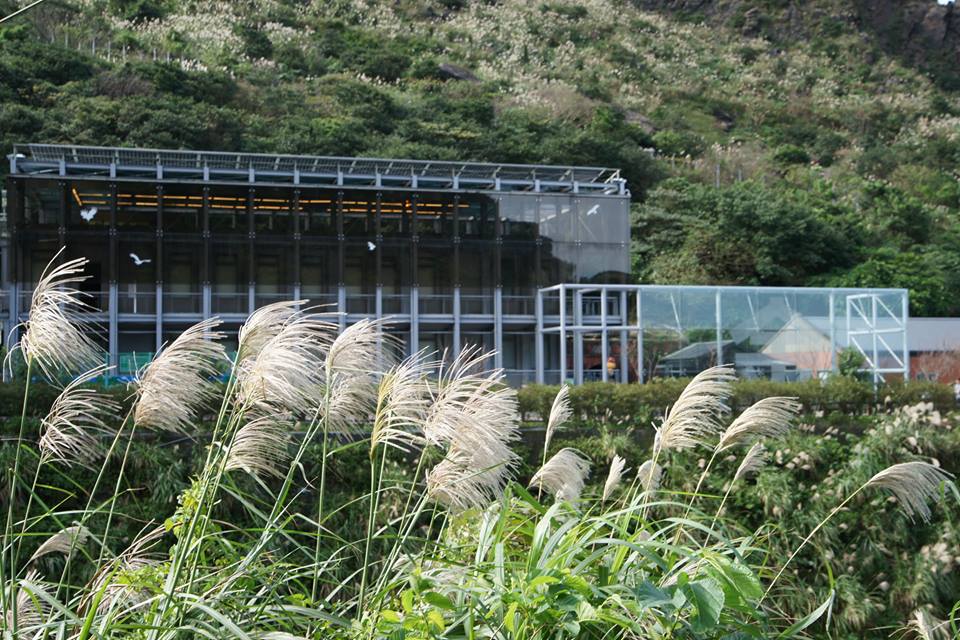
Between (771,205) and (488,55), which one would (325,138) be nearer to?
(771,205)

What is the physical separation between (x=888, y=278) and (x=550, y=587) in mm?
41525

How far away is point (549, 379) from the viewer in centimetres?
2923

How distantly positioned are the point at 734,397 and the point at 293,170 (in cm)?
1687

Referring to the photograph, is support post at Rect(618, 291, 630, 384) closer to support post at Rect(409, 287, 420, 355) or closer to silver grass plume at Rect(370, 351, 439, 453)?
support post at Rect(409, 287, 420, 355)

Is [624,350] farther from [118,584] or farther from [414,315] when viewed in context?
[118,584]

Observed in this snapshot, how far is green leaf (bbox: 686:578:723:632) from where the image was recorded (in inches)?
125

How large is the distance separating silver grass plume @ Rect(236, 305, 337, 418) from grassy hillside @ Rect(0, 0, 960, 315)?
3742cm

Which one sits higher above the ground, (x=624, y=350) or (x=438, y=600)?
(x=438, y=600)

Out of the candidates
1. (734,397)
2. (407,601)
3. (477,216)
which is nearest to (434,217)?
(477,216)

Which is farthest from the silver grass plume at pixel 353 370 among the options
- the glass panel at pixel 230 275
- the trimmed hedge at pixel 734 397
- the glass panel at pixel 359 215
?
the glass panel at pixel 359 215

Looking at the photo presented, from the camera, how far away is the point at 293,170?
29.1 meters

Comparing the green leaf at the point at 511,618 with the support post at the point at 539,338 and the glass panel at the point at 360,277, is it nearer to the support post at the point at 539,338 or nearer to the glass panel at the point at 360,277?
the support post at the point at 539,338

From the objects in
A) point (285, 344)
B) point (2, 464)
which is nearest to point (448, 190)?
point (2, 464)

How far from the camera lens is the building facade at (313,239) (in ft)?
89.4
